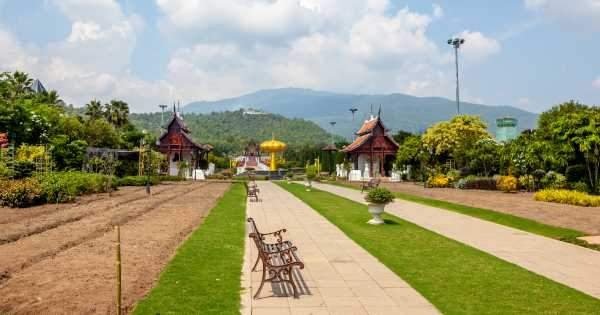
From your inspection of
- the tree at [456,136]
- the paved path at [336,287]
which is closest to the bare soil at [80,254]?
the paved path at [336,287]

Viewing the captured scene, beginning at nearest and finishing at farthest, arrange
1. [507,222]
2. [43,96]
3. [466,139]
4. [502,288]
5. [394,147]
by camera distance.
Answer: [502,288] < [507,222] < [466,139] < [43,96] < [394,147]

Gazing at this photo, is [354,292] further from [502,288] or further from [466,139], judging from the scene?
[466,139]

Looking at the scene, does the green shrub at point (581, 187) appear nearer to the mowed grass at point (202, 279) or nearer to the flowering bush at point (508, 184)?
the flowering bush at point (508, 184)

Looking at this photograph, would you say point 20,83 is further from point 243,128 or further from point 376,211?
point 243,128

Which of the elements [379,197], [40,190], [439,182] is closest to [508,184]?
[439,182]

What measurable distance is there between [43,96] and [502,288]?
164 feet

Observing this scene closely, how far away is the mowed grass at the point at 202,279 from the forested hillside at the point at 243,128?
4603 inches

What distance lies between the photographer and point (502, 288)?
7605mm

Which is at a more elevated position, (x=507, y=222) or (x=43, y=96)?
(x=43, y=96)

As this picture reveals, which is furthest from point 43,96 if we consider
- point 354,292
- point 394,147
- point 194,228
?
point 354,292

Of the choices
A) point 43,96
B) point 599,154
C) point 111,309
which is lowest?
point 111,309

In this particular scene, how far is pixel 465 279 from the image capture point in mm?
8156

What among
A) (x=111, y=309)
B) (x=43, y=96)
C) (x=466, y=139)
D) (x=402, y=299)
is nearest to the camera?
(x=111, y=309)

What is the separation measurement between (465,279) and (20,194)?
709 inches
